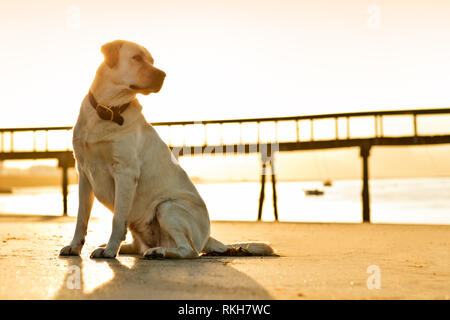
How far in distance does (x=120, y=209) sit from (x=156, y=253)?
1.36ft

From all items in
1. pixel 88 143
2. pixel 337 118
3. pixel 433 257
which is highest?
pixel 337 118

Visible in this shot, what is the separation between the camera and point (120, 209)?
4281mm

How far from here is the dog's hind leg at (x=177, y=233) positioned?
427 centimetres

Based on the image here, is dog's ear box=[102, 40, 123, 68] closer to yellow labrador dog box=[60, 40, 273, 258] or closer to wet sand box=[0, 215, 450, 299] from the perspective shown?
yellow labrador dog box=[60, 40, 273, 258]

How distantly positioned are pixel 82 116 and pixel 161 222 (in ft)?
3.26

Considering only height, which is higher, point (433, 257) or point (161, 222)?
point (161, 222)

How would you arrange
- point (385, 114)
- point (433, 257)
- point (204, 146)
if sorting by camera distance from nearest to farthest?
point (433, 257) < point (385, 114) < point (204, 146)

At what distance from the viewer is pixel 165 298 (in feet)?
9.09

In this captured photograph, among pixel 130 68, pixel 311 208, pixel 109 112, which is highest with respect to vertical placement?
pixel 130 68

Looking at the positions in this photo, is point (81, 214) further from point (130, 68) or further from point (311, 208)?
point (311, 208)

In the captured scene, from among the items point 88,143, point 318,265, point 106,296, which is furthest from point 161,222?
point 106,296

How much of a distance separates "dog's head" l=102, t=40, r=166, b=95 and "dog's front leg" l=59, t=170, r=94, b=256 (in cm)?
79

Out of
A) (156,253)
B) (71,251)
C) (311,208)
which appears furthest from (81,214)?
(311,208)
